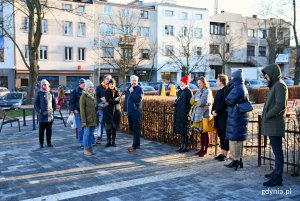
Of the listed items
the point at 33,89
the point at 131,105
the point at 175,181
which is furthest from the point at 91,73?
the point at 175,181

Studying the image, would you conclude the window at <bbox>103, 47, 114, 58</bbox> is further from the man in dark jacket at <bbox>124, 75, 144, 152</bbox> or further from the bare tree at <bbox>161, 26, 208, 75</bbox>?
the man in dark jacket at <bbox>124, 75, 144, 152</bbox>

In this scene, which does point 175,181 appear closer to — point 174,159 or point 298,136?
point 174,159

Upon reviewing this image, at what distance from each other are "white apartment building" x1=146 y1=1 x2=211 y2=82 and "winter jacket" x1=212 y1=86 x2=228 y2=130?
4154cm

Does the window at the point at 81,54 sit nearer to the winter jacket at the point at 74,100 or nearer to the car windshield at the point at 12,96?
the car windshield at the point at 12,96

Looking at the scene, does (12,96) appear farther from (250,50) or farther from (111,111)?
(250,50)

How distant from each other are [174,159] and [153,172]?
3.83 feet

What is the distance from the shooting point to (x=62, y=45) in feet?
144

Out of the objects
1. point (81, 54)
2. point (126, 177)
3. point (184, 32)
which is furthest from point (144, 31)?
point (126, 177)

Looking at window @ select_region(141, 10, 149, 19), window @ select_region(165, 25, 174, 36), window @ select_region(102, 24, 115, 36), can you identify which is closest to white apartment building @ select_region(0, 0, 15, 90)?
window @ select_region(102, 24, 115, 36)

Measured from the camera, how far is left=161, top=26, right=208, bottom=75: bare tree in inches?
2000

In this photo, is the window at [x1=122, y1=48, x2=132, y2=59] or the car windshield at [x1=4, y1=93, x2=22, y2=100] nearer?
the car windshield at [x1=4, y1=93, x2=22, y2=100]

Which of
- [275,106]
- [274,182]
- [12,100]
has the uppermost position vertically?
[275,106]

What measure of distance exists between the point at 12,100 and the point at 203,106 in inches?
734

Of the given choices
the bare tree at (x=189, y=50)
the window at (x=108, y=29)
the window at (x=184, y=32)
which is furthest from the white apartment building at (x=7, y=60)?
the window at (x=184, y=32)
